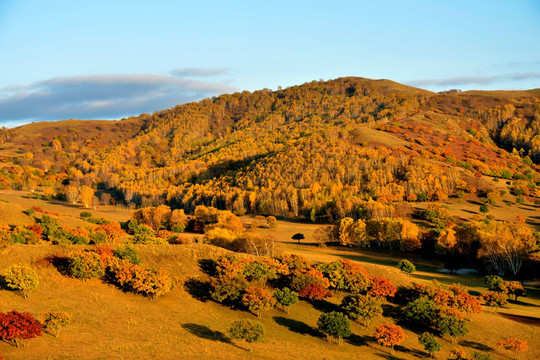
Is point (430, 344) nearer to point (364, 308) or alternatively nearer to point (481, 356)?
point (481, 356)

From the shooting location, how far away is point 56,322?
1832 inches

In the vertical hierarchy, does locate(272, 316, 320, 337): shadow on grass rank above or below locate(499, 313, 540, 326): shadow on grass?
above

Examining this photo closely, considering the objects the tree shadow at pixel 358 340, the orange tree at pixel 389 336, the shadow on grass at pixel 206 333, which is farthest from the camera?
the tree shadow at pixel 358 340

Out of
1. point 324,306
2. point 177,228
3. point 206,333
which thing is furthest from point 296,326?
point 177,228

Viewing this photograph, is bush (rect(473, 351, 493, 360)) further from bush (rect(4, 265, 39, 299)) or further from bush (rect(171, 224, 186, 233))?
bush (rect(171, 224, 186, 233))

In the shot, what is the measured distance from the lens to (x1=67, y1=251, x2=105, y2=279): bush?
208ft

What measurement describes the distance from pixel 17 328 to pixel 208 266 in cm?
3622

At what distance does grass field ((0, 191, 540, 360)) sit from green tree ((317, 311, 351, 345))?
149cm

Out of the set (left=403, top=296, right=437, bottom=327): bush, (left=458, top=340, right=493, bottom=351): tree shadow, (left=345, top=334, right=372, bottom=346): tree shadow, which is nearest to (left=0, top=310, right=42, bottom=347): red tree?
(left=345, top=334, right=372, bottom=346): tree shadow

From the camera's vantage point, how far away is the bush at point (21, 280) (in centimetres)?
5531

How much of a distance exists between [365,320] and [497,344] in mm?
19783

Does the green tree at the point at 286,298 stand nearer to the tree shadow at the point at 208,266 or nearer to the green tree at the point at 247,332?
the green tree at the point at 247,332

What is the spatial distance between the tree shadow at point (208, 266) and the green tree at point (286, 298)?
1313 cm

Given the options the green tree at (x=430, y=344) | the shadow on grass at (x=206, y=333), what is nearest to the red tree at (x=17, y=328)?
the shadow on grass at (x=206, y=333)
